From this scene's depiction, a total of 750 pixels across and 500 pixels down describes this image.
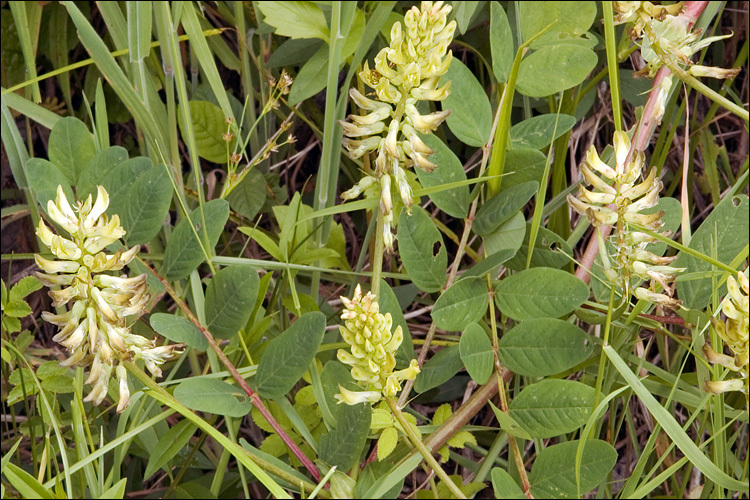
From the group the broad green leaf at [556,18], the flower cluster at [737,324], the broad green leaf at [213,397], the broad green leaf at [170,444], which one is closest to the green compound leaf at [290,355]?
the broad green leaf at [213,397]

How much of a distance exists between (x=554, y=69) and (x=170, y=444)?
2.76 feet

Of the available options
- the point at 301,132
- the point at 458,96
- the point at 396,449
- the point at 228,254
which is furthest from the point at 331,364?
the point at 301,132

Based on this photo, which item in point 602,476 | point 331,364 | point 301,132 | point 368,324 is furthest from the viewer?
point 301,132

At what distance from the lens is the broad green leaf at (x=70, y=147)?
1091mm

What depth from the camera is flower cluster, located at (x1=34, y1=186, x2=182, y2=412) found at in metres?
0.74

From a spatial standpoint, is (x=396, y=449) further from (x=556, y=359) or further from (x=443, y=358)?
A: (x=556, y=359)

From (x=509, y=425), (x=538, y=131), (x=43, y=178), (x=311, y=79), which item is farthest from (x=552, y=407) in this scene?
(x=43, y=178)

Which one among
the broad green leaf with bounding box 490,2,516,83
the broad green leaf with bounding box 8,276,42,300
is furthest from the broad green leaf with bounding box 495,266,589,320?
the broad green leaf with bounding box 8,276,42,300

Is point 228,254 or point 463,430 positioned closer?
point 463,430

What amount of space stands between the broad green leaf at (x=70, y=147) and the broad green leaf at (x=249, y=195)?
36 cm

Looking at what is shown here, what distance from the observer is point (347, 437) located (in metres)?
0.92

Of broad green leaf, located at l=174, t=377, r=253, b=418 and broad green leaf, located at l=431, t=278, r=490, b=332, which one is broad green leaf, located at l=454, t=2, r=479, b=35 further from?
broad green leaf, located at l=174, t=377, r=253, b=418

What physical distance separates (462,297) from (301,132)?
2.66 ft

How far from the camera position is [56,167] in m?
1.05
